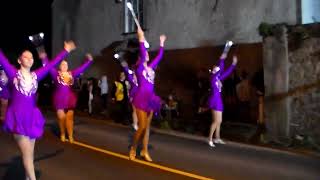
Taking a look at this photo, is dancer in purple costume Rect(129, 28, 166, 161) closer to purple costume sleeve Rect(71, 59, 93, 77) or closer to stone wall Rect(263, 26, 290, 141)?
purple costume sleeve Rect(71, 59, 93, 77)

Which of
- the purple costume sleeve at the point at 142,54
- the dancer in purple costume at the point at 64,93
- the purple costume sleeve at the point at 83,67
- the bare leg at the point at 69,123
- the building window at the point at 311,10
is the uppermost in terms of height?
the building window at the point at 311,10

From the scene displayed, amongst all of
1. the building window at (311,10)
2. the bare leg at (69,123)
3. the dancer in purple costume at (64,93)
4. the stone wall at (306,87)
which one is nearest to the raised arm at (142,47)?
the dancer in purple costume at (64,93)

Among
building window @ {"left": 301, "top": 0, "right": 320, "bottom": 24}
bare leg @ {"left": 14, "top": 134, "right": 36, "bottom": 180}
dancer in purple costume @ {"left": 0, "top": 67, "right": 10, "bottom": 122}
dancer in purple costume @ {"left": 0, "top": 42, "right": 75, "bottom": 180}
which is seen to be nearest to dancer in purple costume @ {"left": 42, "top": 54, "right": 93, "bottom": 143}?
dancer in purple costume @ {"left": 0, "top": 67, "right": 10, "bottom": 122}

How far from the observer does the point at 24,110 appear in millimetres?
7953

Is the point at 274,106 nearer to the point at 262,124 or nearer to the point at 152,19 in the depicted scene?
the point at 262,124

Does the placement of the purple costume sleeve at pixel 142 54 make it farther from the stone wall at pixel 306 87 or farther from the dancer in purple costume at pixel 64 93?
the stone wall at pixel 306 87

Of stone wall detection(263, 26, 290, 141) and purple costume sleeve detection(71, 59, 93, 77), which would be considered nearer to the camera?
purple costume sleeve detection(71, 59, 93, 77)

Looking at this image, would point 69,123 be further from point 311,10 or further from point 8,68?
point 311,10

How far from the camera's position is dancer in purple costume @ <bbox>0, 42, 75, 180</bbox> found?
7.84m

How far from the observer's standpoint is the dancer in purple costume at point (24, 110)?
25.7ft

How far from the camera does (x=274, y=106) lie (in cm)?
1532

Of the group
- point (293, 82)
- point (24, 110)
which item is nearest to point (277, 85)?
point (293, 82)

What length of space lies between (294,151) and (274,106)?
2.25 metres

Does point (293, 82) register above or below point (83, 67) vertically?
below
